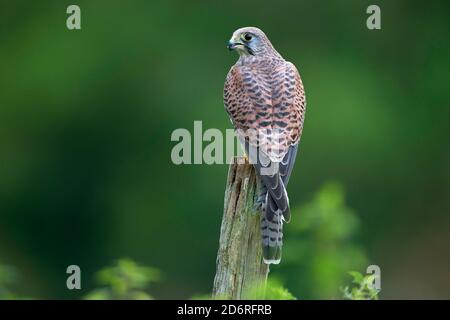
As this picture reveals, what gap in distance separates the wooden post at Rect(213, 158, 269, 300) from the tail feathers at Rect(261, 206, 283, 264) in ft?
0.16

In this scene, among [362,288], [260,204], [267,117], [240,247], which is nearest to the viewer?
[362,288]

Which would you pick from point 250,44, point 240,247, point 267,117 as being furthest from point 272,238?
point 250,44

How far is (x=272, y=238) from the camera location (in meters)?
6.28

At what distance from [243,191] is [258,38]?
269cm

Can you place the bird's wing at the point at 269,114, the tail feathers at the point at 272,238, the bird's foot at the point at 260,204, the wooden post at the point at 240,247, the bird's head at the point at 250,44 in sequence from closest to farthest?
the wooden post at the point at 240,247, the tail feathers at the point at 272,238, the bird's foot at the point at 260,204, the bird's wing at the point at 269,114, the bird's head at the point at 250,44

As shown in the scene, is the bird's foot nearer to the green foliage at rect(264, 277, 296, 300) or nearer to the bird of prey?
Result: the bird of prey

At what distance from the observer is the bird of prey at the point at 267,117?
6449 millimetres

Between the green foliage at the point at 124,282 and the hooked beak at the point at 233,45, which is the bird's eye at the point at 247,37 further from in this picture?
the green foliage at the point at 124,282

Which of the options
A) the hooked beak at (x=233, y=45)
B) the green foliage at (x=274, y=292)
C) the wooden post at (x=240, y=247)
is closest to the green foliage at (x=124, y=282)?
the wooden post at (x=240, y=247)

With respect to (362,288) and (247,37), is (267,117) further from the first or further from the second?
(362,288)

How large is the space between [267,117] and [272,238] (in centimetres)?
163

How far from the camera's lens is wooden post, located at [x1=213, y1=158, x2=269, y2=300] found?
613cm

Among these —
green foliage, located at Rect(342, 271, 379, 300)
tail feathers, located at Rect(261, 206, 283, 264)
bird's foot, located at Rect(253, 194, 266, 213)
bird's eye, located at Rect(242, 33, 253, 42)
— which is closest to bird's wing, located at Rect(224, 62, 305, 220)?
bird's foot, located at Rect(253, 194, 266, 213)
